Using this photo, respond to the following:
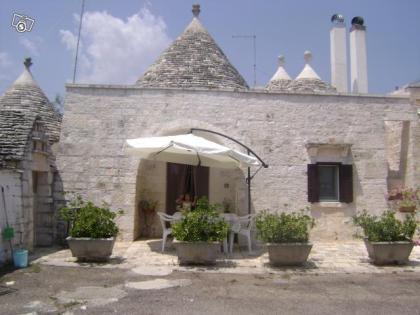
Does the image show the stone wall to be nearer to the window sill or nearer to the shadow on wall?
the shadow on wall

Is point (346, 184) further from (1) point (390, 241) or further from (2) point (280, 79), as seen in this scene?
(2) point (280, 79)

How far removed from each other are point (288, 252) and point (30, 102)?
27.6 feet

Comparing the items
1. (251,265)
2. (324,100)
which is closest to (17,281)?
(251,265)

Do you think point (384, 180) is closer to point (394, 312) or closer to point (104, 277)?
point (394, 312)

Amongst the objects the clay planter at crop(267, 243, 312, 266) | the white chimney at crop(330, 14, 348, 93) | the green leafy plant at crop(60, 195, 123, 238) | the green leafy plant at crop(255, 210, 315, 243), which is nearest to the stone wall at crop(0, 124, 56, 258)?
the green leafy plant at crop(60, 195, 123, 238)

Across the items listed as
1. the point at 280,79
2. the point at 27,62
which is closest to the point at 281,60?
the point at 280,79

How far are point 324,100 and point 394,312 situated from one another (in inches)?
272

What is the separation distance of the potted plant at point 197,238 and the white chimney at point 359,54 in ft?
32.5

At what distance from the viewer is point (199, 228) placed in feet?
24.2

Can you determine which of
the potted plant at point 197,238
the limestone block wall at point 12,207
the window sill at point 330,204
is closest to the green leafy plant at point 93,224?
the limestone block wall at point 12,207

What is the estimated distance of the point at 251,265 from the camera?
7645mm

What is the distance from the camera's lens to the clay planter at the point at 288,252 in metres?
7.38

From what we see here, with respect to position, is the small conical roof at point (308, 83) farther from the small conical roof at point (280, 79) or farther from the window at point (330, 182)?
the window at point (330, 182)

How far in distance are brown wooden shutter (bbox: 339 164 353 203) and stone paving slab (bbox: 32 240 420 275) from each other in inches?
57.6
